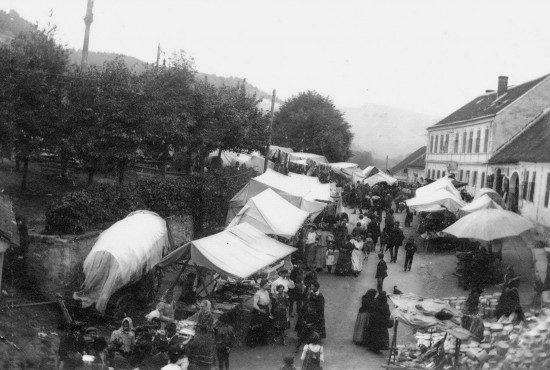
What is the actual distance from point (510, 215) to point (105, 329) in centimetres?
1401

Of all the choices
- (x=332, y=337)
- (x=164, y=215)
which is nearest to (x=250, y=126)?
(x=164, y=215)

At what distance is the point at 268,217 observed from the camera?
729 inches

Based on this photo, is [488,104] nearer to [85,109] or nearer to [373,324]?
[85,109]

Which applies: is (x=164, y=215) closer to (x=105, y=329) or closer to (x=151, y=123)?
(x=151, y=123)

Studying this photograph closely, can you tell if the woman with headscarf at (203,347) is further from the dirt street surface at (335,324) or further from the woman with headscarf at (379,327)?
the woman with headscarf at (379,327)

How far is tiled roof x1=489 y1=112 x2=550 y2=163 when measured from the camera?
2607 cm

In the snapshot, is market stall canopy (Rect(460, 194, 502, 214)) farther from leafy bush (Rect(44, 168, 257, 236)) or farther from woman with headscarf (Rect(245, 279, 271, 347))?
woman with headscarf (Rect(245, 279, 271, 347))

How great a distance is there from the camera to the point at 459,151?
4528 centimetres

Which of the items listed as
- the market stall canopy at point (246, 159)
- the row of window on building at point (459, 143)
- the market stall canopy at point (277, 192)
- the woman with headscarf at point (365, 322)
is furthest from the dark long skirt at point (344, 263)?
the market stall canopy at point (246, 159)

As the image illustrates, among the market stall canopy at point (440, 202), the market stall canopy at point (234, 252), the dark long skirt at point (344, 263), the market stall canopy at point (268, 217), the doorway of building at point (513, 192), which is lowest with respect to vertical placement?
the dark long skirt at point (344, 263)

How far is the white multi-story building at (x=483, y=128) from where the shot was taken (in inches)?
1449

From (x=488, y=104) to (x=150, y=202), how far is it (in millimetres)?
33680

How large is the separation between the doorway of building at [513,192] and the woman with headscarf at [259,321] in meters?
22.8

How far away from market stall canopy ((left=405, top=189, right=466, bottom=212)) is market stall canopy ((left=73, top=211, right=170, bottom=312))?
46.8 ft
